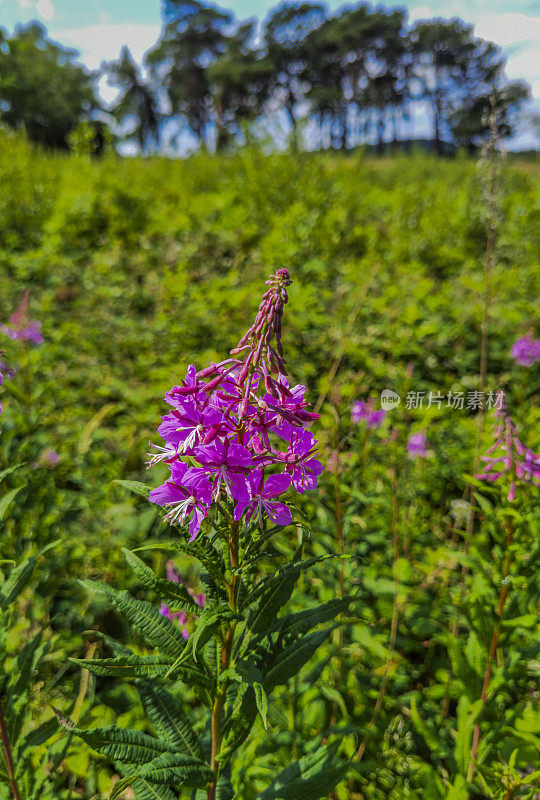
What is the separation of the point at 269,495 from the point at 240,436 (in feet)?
0.38

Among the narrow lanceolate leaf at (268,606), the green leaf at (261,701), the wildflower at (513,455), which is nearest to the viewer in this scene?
the green leaf at (261,701)

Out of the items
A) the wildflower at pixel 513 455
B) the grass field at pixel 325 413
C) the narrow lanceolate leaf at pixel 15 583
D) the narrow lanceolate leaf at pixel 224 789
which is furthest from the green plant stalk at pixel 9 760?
the wildflower at pixel 513 455

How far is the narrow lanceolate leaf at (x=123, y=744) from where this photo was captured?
91 centimetres

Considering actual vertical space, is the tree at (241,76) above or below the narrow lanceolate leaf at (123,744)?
above

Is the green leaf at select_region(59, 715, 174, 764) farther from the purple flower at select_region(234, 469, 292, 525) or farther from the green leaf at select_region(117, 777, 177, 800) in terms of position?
the purple flower at select_region(234, 469, 292, 525)

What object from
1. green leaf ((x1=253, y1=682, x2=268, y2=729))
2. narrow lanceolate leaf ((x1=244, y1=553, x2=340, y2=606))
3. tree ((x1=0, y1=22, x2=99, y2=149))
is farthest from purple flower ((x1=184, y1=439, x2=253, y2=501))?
tree ((x1=0, y1=22, x2=99, y2=149))

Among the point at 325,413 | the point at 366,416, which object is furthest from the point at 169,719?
the point at 325,413

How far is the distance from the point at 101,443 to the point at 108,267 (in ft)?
9.89

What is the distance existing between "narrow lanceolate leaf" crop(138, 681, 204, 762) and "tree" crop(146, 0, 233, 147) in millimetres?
41252

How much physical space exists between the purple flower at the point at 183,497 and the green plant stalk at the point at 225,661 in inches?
2.9

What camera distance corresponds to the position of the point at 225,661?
3.25ft

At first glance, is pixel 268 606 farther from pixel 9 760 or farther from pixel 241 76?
pixel 241 76

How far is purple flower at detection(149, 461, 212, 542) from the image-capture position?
2.73ft

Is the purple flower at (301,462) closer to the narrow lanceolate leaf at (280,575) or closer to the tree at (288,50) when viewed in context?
the narrow lanceolate leaf at (280,575)
